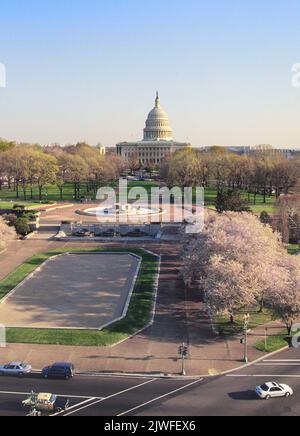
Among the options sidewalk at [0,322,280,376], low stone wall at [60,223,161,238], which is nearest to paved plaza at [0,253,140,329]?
sidewalk at [0,322,280,376]

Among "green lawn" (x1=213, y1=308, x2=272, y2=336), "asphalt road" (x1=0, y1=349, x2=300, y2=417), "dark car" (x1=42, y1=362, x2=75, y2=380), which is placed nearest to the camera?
"asphalt road" (x1=0, y1=349, x2=300, y2=417)

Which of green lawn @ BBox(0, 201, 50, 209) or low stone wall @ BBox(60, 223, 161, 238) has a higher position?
green lawn @ BBox(0, 201, 50, 209)

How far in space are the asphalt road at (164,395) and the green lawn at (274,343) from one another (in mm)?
1985

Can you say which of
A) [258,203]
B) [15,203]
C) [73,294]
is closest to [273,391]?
[73,294]

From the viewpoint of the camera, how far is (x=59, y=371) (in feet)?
74.4

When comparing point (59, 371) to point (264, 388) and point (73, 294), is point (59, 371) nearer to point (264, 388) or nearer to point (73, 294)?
point (264, 388)

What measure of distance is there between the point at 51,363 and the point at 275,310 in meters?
13.0

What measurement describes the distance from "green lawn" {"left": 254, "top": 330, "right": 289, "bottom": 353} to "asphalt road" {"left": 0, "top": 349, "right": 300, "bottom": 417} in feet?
6.51

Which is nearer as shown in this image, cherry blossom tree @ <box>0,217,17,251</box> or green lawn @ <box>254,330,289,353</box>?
green lawn @ <box>254,330,289,353</box>

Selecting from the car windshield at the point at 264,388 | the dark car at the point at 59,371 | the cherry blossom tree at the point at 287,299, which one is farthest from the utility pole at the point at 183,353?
the cherry blossom tree at the point at 287,299

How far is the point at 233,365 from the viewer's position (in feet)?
79.6

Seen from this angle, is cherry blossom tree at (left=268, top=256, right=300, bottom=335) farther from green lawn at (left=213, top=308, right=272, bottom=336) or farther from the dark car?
the dark car

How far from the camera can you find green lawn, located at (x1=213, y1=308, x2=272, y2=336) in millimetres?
28472
